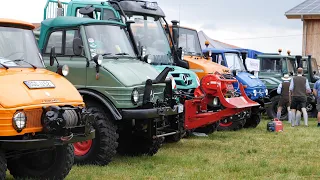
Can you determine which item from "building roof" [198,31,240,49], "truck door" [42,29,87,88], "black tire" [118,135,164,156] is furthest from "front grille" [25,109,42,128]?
"building roof" [198,31,240,49]

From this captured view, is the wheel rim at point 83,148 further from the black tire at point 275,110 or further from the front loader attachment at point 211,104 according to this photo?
the black tire at point 275,110

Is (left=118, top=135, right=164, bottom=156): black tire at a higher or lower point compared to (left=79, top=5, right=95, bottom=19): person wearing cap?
lower

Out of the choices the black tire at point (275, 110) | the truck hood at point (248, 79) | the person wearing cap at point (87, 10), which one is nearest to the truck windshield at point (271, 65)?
the black tire at point (275, 110)

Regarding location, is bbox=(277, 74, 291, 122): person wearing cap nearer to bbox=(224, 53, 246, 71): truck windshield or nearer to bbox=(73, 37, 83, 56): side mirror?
bbox=(224, 53, 246, 71): truck windshield

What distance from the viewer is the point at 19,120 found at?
615cm

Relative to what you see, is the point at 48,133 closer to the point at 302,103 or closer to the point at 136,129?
the point at 136,129

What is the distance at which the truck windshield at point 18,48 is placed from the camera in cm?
707

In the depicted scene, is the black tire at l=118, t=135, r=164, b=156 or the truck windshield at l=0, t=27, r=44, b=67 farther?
the black tire at l=118, t=135, r=164, b=156

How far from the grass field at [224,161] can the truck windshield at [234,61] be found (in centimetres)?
345

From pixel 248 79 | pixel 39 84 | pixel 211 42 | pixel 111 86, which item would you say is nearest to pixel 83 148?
pixel 111 86

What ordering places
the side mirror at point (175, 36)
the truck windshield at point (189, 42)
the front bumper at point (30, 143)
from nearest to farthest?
the front bumper at point (30, 143)
the side mirror at point (175, 36)
the truck windshield at point (189, 42)

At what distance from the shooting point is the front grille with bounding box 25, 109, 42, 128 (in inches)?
248

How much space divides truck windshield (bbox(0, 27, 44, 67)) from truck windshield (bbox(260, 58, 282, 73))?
44.7 ft

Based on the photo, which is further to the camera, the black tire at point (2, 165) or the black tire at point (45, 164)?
the black tire at point (45, 164)
